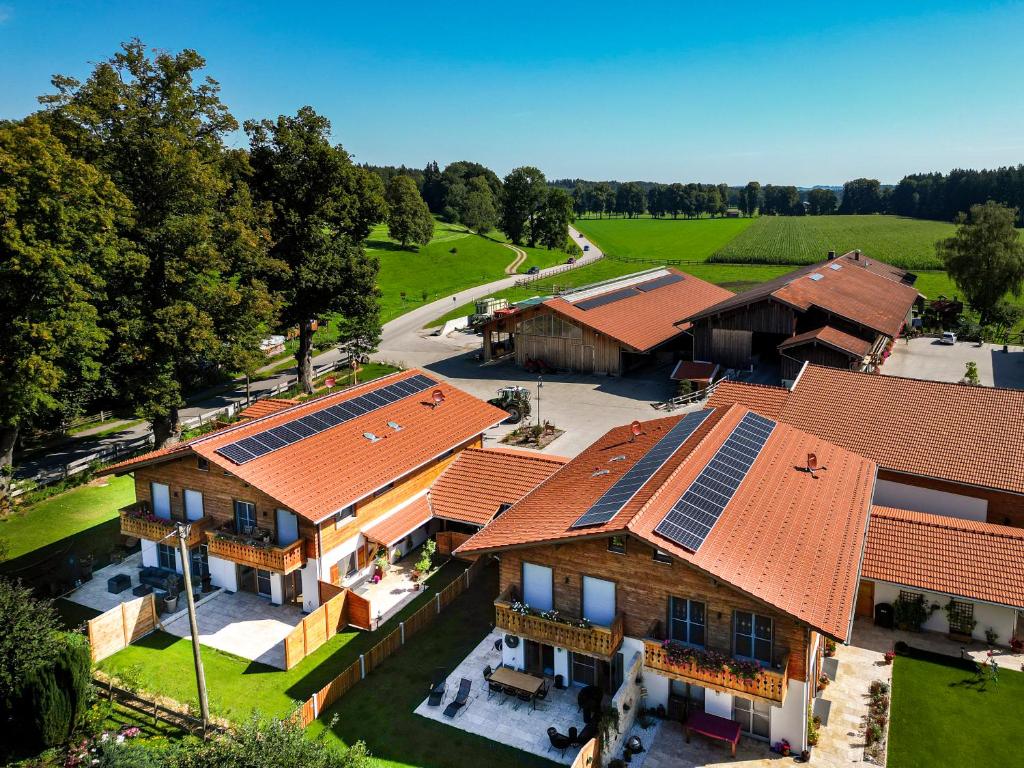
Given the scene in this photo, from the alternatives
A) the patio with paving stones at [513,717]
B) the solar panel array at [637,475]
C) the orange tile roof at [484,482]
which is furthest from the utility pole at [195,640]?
the orange tile roof at [484,482]

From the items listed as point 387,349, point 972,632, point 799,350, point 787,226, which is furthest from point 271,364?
point 787,226

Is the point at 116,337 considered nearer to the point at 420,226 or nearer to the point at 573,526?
the point at 573,526

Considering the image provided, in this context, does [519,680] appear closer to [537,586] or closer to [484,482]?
[537,586]

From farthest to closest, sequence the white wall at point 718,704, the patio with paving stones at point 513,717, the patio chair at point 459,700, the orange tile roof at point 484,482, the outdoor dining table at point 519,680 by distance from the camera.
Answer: the orange tile roof at point 484,482 → the outdoor dining table at point 519,680 → the patio chair at point 459,700 → the patio with paving stones at point 513,717 → the white wall at point 718,704

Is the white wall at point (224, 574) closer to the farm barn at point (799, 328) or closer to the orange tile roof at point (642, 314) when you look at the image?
the orange tile roof at point (642, 314)

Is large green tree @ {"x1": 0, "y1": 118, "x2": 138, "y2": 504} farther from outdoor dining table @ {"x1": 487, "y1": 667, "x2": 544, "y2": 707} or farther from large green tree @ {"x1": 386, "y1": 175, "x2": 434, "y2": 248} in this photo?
large green tree @ {"x1": 386, "y1": 175, "x2": 434, "y2": 248}

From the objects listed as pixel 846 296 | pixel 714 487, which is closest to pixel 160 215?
pixel 714 487
